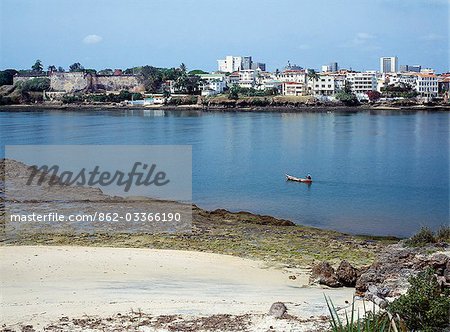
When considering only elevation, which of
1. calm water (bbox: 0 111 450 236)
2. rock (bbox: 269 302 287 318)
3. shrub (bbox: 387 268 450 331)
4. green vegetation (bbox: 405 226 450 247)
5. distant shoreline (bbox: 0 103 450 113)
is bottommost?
calm water (bbox: 0 111 450 236)

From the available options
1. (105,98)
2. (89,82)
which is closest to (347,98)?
(105,98)

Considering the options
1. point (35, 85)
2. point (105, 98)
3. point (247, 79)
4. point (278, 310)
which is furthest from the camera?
point (247, 79)

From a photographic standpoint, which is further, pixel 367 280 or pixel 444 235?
pixel 444 235

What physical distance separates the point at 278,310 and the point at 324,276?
2314mm

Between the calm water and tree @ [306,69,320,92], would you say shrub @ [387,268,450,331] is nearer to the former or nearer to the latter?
the calm water

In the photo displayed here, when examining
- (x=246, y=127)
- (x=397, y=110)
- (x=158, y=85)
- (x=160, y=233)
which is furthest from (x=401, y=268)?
(x=158, y=85)

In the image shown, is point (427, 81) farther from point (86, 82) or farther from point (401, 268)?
point (401, 268)

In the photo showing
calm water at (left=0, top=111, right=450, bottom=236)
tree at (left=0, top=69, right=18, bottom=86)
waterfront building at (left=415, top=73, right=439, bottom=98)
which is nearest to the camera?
calm water at (left=0, top=111, right=450, bottom=236)

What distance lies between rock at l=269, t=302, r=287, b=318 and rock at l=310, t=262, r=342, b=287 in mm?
2020

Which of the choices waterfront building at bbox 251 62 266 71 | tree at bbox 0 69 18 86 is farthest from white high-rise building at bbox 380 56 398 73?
tree at bbox 0 69 18 86

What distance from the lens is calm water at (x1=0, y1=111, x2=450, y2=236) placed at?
19.4 meters

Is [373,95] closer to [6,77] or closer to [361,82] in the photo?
[361,82]

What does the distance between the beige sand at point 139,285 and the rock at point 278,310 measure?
0.17 metres

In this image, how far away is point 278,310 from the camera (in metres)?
7.02
